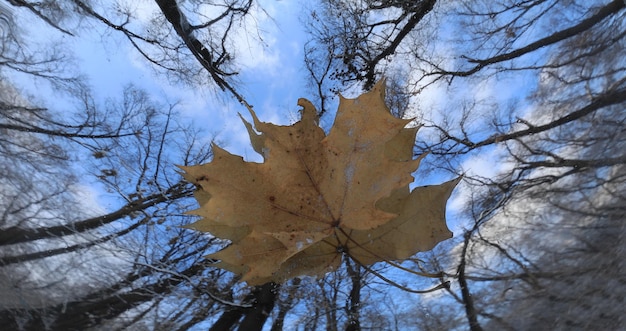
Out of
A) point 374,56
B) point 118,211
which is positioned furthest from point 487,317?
point 118,211

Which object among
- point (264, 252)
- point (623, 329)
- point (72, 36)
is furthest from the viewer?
point (72, 36)

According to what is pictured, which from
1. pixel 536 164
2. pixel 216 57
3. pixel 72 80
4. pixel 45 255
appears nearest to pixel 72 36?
pixel 72 80

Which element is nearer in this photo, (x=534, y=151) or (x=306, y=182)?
(x=306, y=182)

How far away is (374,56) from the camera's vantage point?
2.42 ft

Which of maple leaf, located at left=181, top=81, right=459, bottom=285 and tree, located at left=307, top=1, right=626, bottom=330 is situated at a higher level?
tree, located at left=307, top=1, right=626, bottom=330

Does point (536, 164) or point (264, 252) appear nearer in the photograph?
point (264, 252)

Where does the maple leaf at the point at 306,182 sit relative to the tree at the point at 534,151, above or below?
below

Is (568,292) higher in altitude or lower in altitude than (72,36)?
lower

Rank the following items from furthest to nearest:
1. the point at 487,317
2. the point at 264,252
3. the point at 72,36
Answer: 1. the point at 72,36
2. the point at 487,317
3. the point at 264,252

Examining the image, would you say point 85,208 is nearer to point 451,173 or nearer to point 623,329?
point 451,173

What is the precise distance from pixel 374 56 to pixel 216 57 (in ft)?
0.96

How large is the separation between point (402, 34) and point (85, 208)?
64cm

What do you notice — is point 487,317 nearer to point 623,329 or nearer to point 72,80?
point 623,329

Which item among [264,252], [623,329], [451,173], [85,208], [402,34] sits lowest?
[264,252]
